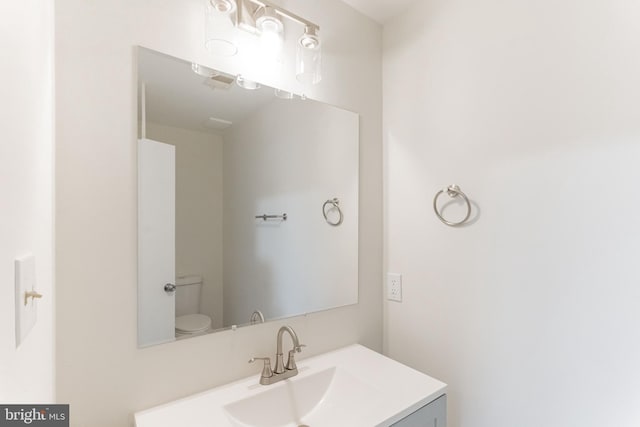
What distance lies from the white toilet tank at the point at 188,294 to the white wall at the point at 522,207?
0.90 meters

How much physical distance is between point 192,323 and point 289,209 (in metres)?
0.55

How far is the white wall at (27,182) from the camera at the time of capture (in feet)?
1.25

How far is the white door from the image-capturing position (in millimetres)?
893

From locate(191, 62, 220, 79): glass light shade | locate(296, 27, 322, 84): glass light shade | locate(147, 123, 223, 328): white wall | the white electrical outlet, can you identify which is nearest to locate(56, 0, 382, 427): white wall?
locate(191, 62, 220, 79): glass light shade

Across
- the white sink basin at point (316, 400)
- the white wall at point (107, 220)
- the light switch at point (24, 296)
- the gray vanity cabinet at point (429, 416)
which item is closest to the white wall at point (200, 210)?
the white wall at point (107, 220)

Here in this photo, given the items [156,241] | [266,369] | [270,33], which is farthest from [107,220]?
[270,33]

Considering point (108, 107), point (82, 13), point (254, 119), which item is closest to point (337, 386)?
point (254, 119)

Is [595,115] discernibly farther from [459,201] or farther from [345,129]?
[345,129]

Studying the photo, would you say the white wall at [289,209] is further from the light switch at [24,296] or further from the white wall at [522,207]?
the light switch at [24,296]

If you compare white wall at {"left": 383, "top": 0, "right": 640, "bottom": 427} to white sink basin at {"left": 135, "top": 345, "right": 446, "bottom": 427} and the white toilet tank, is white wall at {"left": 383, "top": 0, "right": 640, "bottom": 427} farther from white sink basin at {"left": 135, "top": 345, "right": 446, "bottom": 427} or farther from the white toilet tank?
the white toilet tank

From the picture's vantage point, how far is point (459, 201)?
1.24 m

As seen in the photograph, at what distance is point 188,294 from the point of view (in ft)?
3.27

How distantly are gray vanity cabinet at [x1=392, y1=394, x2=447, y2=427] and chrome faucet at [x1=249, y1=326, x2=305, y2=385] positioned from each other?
0.38m

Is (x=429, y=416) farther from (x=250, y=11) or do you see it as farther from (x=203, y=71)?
(x=250, y=11)
